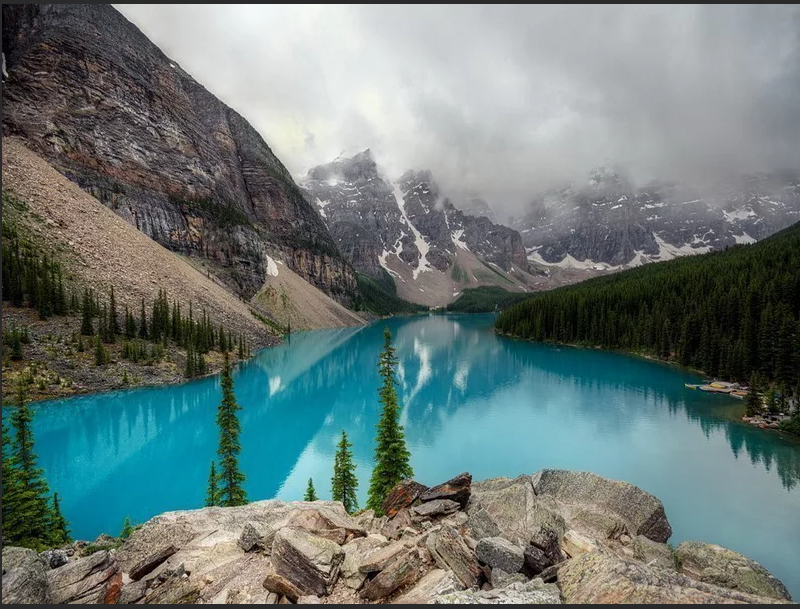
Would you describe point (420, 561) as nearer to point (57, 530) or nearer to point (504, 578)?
point (504, 578)

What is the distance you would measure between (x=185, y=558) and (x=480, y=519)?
8.66m

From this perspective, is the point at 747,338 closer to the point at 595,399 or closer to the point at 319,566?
the point at 595,399

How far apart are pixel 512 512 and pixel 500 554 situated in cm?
402

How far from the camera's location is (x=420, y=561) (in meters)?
9.72

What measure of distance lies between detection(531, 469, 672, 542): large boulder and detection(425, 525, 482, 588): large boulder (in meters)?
5.77

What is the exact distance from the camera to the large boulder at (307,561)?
370 inches

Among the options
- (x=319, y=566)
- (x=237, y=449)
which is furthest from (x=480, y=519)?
(x=237, y=449)

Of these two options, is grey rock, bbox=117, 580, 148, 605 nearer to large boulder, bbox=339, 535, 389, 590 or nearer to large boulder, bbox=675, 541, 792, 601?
large boulder, bbox=339, 535, 389, 590

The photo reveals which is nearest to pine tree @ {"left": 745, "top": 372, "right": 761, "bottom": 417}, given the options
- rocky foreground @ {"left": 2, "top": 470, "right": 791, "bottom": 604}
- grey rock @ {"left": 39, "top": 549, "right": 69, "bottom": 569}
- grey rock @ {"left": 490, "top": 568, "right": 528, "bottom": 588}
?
rocky foreground @ {"left": 2, "top": 470, "right": 791, "bottom": 604}

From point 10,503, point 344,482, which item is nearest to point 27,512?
point 10,503

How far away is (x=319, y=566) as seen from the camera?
9.58m

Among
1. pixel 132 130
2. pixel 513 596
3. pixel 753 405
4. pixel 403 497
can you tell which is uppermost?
pixel 132 130

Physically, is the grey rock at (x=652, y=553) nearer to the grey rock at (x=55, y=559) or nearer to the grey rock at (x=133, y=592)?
the grey rock at (x=133, y=592)

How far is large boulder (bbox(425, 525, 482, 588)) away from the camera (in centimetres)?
947
